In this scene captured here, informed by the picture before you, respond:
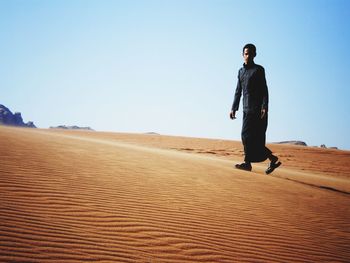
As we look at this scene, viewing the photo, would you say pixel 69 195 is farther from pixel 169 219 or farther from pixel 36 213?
pixel 169 219

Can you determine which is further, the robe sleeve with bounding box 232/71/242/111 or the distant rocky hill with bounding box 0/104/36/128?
the distant rocky hill with bounding box 0/104/36/128

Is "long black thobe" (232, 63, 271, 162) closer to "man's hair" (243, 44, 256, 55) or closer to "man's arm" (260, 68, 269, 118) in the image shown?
"man's arm" (260, 68, 269, 118)

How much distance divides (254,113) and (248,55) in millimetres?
1323

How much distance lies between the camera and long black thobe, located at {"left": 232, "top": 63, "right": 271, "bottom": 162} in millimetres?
6363

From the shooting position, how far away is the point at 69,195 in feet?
10.8

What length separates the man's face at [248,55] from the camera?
6414 millimetres

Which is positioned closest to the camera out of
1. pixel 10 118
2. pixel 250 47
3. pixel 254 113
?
pixel 250 47

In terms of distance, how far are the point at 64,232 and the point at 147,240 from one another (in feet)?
2.35

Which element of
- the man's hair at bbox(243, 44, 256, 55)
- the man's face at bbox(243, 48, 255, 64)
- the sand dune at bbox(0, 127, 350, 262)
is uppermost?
the man's hair at bbox(243, 44, 256, 55)

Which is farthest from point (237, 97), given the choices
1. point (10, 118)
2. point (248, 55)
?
point (10, 118)

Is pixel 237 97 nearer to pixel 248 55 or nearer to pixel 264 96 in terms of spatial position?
pixel 264 96

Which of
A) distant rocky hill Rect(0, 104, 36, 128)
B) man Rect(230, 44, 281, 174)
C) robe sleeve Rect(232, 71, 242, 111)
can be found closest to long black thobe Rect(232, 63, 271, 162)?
man Rect(230, 44, 281, 174)

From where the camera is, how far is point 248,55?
6.44 metres

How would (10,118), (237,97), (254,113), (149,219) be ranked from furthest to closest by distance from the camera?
(10,118)
(237,97)
(254,113)
(149,219)
